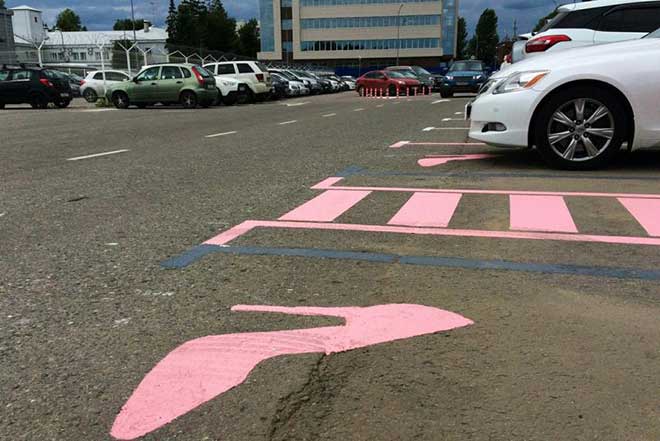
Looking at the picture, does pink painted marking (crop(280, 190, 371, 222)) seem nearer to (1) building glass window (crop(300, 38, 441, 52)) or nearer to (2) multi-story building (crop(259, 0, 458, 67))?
(2) multi-story building (crop(259, 0, 458, 67))

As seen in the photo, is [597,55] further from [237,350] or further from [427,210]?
[237,350]

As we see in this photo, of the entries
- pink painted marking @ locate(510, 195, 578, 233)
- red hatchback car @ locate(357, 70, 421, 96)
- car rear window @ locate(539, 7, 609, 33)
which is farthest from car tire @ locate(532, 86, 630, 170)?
red hatchback car @ locate(357, 70, 421, 96)

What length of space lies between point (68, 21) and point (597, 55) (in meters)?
171

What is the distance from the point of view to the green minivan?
22458 millimetres

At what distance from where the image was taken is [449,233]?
433 cm

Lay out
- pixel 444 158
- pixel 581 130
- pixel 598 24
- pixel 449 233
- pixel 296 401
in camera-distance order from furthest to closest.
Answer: pixel 598 24, pixel 444 158, pixel 581 130, pixel 449 233, pixel 296 401

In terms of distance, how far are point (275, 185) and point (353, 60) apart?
107m

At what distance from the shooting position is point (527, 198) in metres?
5.37

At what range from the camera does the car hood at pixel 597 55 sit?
635 centimetres

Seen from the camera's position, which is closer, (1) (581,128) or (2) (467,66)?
(1) (581,128)

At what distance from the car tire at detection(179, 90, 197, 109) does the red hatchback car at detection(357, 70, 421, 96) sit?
14.5 meters

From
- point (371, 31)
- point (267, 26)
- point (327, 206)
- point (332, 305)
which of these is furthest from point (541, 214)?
point (267, 26)

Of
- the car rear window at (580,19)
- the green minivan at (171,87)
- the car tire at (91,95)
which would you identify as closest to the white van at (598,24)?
the car rear window at (580,19)

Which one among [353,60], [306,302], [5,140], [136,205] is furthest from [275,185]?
[353,60]
